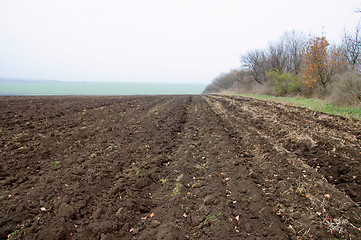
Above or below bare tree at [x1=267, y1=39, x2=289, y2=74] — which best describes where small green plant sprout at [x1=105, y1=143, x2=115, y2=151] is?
below

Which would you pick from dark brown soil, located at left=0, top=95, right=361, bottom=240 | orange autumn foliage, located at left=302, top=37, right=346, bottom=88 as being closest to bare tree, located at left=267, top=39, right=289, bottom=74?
orange autumn foliage, located at left=302, top=37, right=346, bottom=88

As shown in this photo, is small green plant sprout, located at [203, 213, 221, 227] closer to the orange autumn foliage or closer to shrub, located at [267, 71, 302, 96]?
the orange autumn foliage

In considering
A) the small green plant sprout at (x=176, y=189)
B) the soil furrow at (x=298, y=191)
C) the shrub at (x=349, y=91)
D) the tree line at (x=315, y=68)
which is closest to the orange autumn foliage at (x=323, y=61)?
the tree line at (x=315, y=68)

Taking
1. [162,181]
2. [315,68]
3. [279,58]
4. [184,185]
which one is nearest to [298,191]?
[184,185]

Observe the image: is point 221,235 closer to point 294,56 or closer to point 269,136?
point 269,136

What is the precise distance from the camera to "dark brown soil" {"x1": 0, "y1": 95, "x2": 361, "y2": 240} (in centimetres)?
267

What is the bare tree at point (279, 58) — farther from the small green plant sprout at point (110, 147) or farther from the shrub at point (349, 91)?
the small green plant sprout at point (110, 147)

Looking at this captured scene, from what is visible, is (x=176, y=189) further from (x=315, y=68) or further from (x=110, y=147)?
(x=315, y=68)

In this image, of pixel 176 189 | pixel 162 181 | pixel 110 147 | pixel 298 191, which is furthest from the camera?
pixel 110 147

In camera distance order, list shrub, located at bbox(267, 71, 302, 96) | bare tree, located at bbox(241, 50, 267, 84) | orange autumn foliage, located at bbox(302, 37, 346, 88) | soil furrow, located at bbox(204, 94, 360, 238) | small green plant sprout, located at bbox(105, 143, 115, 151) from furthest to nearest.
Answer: bare tree, located at bbox(241, 50, 267, 84) → shrub, located at bbox(267, 71, 302, 96) → orange autumn foliage, located at bbox(302, 37, 346, 88) → small green plant sprout, located at bbox(105, 143, 115, 151) → soil furrow, located at bbox(204, 94, 360, 238)

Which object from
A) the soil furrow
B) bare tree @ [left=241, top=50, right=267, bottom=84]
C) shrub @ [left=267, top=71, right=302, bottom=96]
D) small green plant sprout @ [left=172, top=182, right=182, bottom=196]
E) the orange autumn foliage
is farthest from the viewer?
bare tree @ [left=241, top=50, right=267, bottom=84]

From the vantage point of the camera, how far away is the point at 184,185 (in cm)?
385

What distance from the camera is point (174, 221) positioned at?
9.31ft

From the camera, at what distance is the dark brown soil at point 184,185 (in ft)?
8.75
